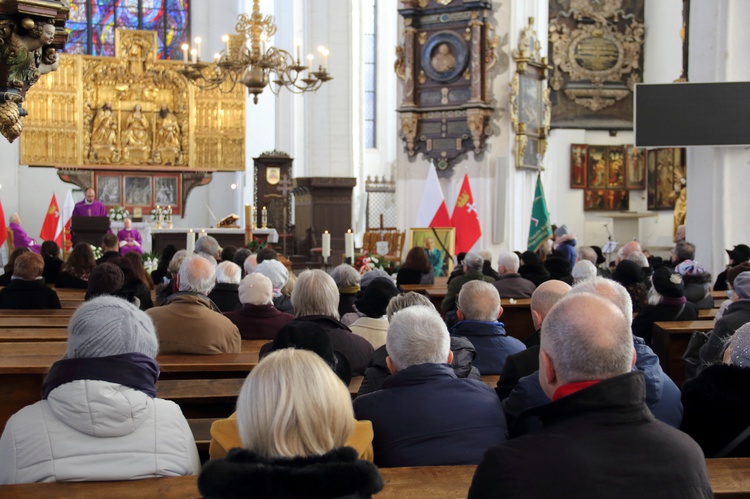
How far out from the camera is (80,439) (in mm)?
2955

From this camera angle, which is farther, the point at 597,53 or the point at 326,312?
the point at 597,53

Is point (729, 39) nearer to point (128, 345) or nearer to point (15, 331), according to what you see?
point (15, 331)

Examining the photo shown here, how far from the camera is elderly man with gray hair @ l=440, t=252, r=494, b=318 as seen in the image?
800 cm

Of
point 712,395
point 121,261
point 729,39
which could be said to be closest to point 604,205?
point 729,39

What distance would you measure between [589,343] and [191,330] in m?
3.32

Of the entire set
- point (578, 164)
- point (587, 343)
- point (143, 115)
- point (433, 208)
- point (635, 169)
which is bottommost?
point (587, 343)

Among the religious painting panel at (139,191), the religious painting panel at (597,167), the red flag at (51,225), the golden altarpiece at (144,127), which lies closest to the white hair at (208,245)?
the red flag at (51,225)

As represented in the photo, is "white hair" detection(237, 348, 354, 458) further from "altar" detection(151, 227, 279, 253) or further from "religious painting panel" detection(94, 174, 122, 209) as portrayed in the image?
"religious painting panel" detection(94, 174, 122, 209)

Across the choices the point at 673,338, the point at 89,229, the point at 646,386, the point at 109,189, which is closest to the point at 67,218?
the point at 89,229

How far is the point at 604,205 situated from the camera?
77.6ft

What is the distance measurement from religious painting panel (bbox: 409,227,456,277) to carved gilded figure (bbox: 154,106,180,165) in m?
9.59

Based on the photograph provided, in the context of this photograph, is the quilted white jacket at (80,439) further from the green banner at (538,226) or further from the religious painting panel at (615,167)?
the religious painting panel at (615,167)

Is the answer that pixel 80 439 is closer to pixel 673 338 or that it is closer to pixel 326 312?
pixel 326 312

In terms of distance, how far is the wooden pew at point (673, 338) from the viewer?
6.51m
